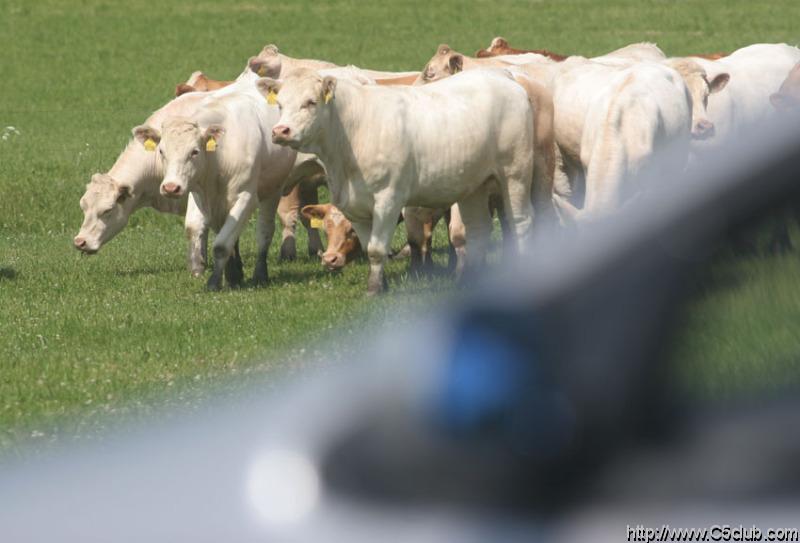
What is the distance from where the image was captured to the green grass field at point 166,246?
26.0 feet

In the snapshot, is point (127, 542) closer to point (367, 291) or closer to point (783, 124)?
Answer: point (783, 124)

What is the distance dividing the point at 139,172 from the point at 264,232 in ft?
4.79

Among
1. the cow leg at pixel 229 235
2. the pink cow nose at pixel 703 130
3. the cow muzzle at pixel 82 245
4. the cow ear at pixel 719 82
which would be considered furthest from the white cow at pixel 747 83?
the cow muzzle at pixel 82 245

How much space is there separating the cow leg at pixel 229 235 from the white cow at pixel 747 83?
171 inches

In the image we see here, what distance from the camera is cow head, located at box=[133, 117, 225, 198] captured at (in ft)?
43.1

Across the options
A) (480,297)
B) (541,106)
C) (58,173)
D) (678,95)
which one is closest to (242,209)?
(541,106)

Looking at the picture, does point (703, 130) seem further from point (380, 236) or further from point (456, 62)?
point (456, 62)

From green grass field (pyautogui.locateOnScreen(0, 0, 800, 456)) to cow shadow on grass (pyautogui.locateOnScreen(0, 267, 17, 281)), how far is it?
0.9 inches

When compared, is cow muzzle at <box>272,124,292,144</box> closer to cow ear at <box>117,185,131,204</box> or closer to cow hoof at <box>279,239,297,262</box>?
cow ear at <box>117,185,131,204</box>

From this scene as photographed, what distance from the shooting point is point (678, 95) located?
1241 centimetres

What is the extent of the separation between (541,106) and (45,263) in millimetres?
5204

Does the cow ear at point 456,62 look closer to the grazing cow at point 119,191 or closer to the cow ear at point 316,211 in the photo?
the cow ear at point 316,211

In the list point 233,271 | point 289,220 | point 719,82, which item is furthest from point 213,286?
point 719,82

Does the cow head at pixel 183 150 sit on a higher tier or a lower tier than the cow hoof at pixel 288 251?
higher
